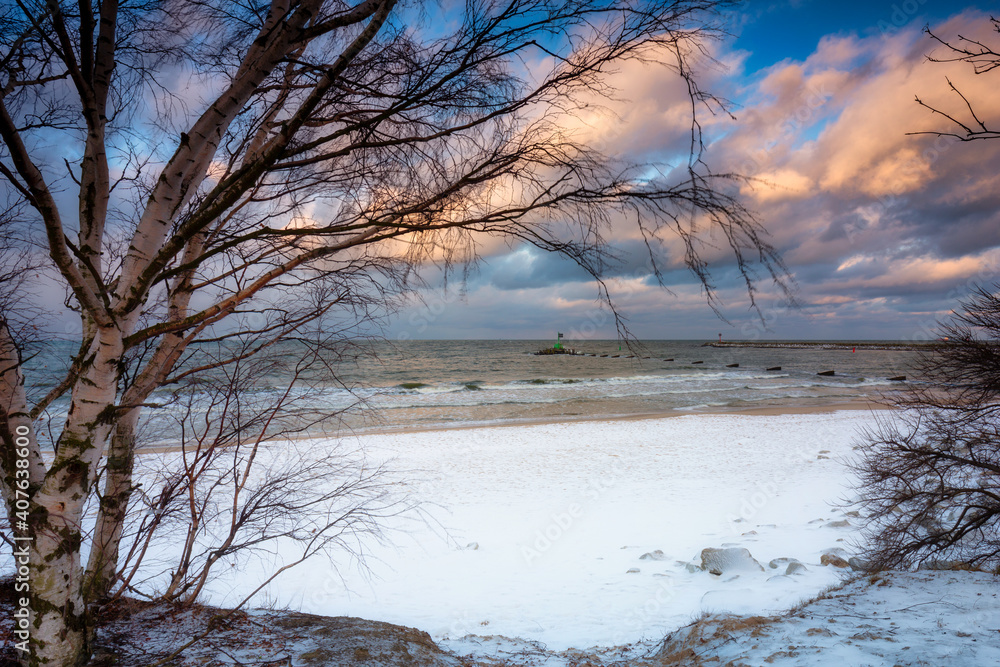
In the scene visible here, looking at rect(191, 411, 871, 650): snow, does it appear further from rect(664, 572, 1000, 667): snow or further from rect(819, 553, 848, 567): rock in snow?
rect(664, 572, 1000, 667): snow

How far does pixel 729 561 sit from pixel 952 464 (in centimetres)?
314

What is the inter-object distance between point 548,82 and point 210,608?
472 centimetres

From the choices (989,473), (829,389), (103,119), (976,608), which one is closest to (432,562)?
(976,608)

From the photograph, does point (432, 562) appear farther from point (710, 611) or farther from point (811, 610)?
point (811, 610)

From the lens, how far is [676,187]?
7.28 feet

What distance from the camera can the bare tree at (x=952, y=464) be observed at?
Result: 614cm

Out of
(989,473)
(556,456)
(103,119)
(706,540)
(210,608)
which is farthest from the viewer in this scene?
(556,456)

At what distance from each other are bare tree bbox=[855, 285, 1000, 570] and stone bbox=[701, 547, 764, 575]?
1526 mm

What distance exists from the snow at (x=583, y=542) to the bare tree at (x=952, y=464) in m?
1.06

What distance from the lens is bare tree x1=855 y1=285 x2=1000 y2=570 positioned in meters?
6.14

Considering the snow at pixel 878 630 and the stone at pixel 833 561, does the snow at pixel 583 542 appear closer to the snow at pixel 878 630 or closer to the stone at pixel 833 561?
the stone at pixel 833 561

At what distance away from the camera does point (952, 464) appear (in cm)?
664

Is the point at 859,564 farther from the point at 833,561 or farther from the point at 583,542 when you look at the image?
the point at 583,542

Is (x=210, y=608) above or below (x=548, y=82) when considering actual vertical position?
below
